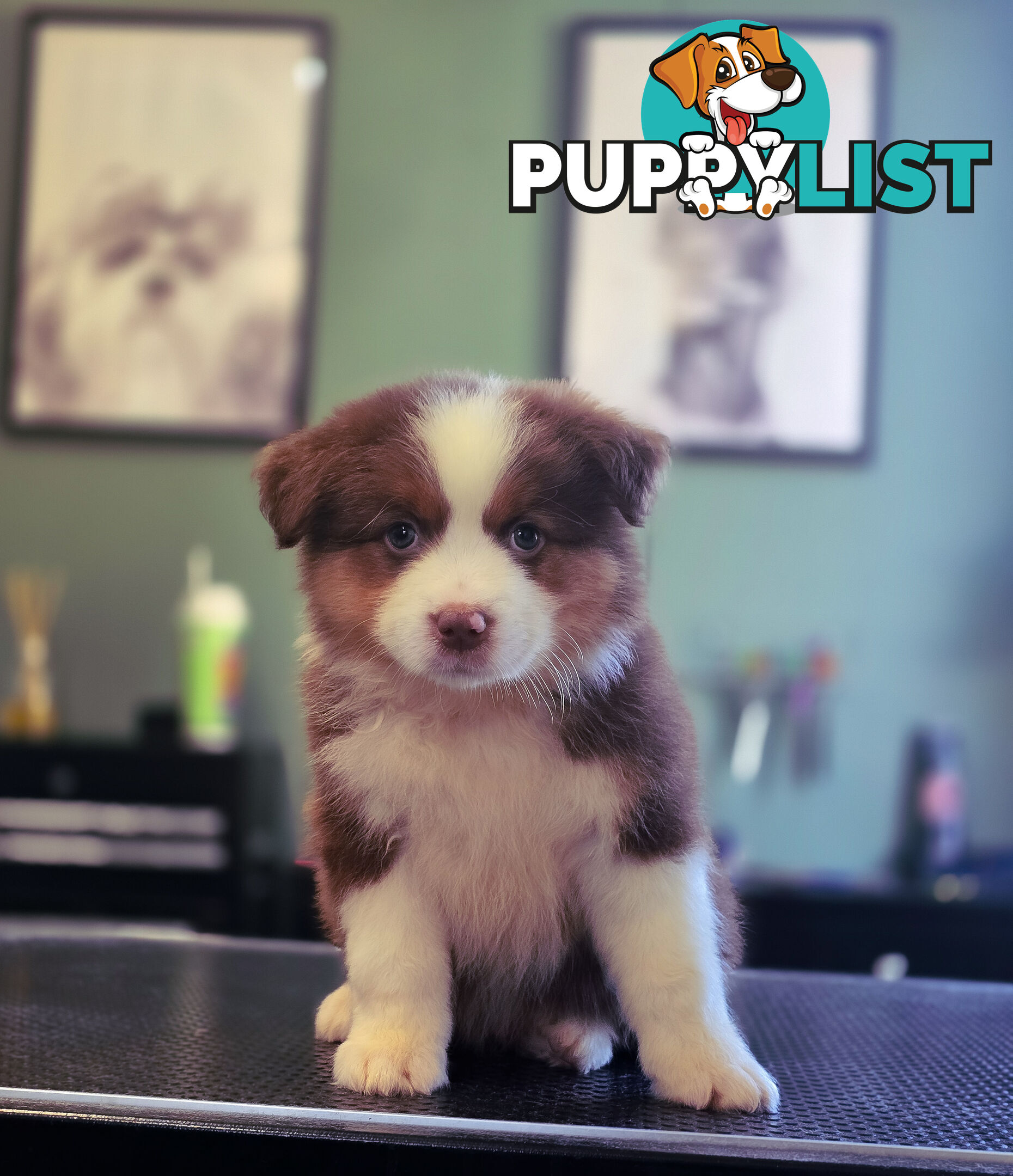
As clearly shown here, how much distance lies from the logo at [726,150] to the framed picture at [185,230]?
242 centimetres

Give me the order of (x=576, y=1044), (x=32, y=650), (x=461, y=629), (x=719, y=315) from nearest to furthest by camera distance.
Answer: (x=461, y=629)
(x=576, y=1044)
(x=32, y=650)
(x=719, y=315)

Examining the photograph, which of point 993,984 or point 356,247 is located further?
point 356,247

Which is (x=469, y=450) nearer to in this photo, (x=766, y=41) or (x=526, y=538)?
(x=526, y=538)

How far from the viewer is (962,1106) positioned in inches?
32.6

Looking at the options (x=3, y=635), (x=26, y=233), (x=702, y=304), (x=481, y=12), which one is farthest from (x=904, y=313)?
(x=3, y=635)

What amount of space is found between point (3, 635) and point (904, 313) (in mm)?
2755

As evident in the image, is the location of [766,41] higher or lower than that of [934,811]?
higher

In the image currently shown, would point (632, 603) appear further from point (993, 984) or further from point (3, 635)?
point (3, 635)

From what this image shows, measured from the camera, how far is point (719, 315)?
3266 millimetres

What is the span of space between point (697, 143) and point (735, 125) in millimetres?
34

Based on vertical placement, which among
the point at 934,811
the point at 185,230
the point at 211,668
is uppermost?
the point at 185,230

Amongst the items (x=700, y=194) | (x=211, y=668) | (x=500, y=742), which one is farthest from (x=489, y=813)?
(x=211, y=668)

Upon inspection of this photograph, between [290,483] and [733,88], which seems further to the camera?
[733,88]

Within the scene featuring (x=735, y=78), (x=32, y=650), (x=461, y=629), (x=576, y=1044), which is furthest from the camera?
(x=32, y=650)
